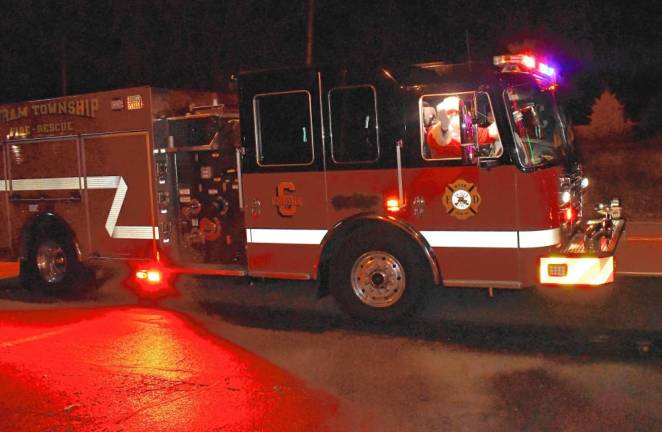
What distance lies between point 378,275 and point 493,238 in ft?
3.96

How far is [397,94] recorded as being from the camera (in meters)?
7.71

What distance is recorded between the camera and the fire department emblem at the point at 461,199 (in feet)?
24.5

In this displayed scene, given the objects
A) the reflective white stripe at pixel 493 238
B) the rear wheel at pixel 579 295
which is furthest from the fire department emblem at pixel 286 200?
the rear wheel at pixel 579 295

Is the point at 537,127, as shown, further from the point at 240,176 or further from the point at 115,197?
the point at 115,197

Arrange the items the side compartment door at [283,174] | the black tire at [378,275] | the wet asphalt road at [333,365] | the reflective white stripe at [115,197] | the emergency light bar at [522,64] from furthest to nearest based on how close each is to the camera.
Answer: the reflective white stripe at [115,197] → the side compartment door at [283,174] → the black tire at [378,275] → the emergency light bar at [522,64] → the wet asphalt road at [333,365]

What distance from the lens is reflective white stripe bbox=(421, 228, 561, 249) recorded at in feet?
24.0

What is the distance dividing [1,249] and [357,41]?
15.5 meters

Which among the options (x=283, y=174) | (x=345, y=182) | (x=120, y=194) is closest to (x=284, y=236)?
(x=283, y=174)

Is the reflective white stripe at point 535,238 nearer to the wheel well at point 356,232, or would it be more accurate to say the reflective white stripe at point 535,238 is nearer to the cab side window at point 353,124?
the wheel well at point 356,232

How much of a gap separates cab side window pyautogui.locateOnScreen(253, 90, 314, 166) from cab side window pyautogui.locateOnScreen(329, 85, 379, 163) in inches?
10.9

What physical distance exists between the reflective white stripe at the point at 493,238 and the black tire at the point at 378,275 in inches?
10.4

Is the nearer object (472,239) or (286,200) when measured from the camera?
(472,239)

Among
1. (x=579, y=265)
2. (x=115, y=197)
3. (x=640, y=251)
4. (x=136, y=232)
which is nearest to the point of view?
(x=579, y=265)

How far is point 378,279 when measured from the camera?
7988mm
